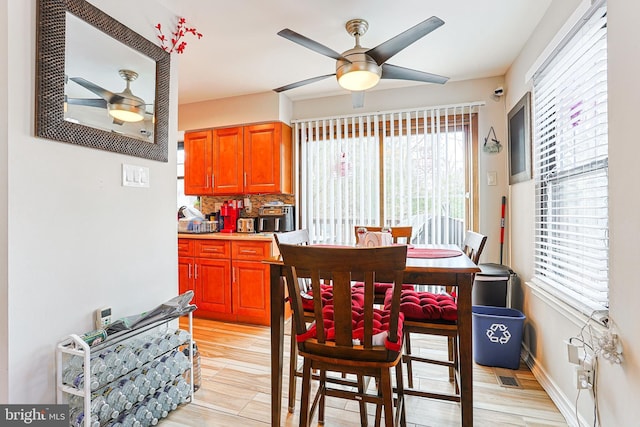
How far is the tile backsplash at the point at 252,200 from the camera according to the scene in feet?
13.0

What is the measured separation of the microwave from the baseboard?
98.8 inches

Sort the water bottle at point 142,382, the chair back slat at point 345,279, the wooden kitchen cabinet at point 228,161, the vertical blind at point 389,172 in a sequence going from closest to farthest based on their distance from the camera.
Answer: the chair back slat at point 345,279
the water bottle at point 142,382
the vertical blind at point 389,172
the wooden kitchen cabinet at point 228,161

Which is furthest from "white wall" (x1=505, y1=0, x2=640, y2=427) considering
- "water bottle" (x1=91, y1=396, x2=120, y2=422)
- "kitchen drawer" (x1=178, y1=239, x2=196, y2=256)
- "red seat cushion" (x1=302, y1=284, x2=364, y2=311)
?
"kitchen drawer" (x1=178, y1=239, x2=196, y2=256)

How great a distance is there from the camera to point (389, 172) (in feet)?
11.6

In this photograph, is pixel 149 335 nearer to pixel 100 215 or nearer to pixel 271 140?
pixel 100 215

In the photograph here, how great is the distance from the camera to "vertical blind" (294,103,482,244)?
10.9 feet

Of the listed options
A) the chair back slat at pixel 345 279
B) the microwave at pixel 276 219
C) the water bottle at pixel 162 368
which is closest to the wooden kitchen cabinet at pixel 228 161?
the microwave at pixel 276 219

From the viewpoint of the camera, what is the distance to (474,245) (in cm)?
199

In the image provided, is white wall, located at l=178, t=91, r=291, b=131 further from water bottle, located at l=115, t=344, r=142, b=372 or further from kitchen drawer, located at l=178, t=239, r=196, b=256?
Answer: water bottle, located at l=115, t=344, r=142, b=372

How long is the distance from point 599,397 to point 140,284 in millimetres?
2451

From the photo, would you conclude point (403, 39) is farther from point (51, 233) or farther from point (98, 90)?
point (51, 233)

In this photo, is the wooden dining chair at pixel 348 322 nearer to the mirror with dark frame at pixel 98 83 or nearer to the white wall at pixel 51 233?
the white wall at pixel 51 233

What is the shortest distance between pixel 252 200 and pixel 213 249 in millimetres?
894

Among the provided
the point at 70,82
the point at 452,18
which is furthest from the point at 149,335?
the point at 452,18
